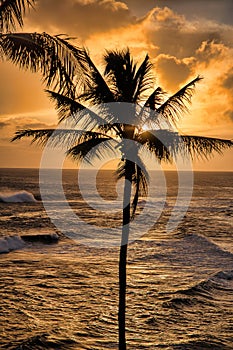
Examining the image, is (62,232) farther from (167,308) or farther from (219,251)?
(167,308)

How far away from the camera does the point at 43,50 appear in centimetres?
795

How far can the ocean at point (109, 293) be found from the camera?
1573cm

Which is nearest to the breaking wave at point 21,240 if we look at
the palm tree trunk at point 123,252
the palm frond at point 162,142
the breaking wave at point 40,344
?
the breaking wave at point 40,344

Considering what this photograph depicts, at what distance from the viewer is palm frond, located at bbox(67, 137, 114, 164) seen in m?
9.98

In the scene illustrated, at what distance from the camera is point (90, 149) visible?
33.0 feet

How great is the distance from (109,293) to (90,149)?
13389mm

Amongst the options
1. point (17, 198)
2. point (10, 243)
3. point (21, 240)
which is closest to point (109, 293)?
point (10, 243)

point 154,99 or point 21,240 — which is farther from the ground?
point 154,99

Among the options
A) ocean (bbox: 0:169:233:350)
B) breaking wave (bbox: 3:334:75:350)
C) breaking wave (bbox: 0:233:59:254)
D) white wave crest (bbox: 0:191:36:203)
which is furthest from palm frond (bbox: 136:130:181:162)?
white wave crest (bbox: 0:191:36:203)

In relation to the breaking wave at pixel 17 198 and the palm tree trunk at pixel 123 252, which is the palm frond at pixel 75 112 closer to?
the palm tree trunk at pixel 123 252

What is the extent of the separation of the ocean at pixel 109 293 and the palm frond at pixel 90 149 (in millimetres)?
8109

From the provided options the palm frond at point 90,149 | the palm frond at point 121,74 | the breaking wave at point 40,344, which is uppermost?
the palm frond at point 121,74

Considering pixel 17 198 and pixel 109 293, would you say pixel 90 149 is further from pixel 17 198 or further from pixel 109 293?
pixel 17 198

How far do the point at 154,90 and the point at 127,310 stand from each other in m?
12.1
